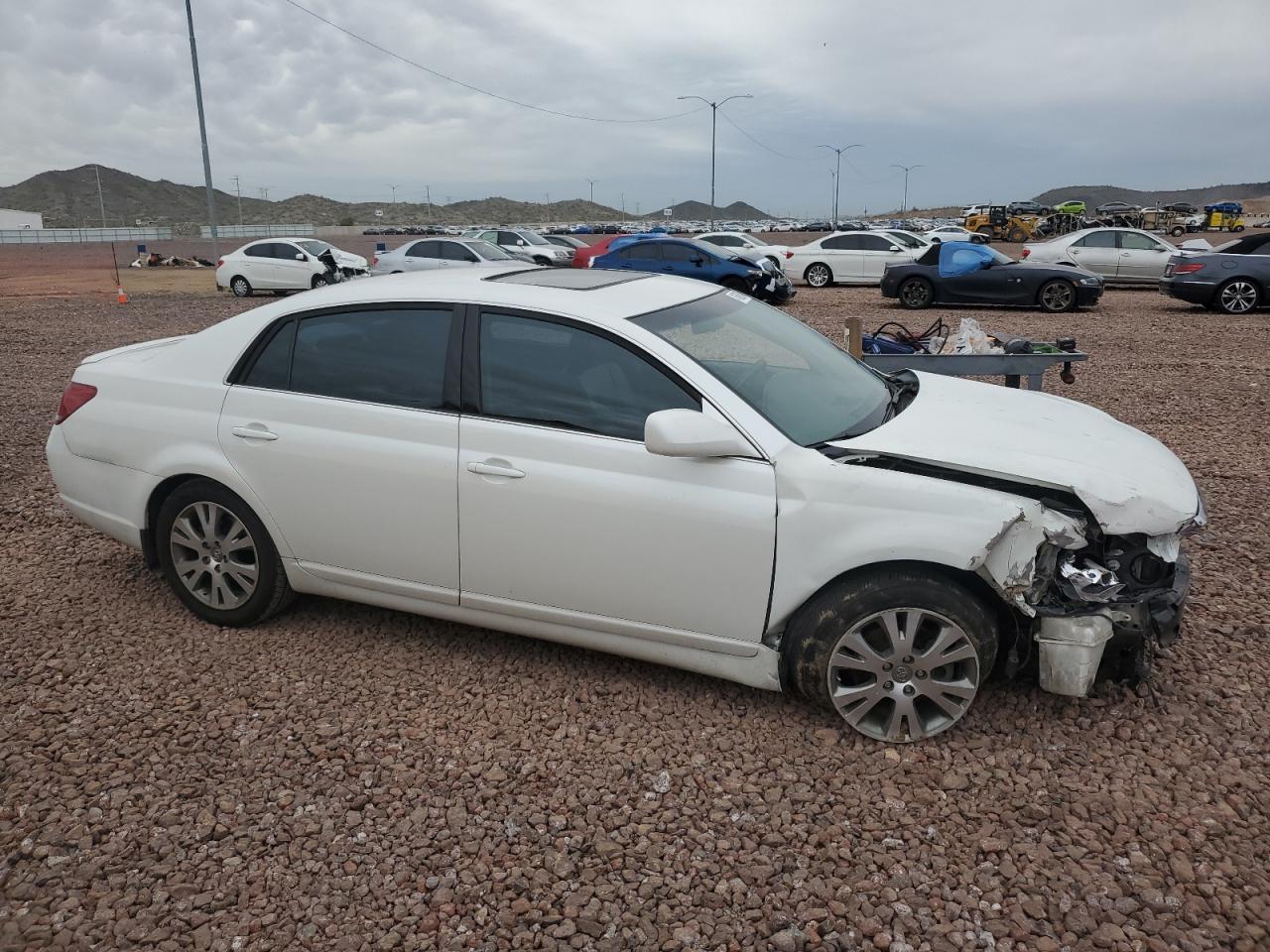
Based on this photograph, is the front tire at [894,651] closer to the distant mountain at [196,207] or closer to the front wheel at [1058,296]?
the front wheel at [1058,296]

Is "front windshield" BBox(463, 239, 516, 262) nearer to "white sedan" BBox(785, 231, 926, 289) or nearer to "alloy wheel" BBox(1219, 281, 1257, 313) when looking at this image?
"white sedan" BBox(785, 231, 926, 289)

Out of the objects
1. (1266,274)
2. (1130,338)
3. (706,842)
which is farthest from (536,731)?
(1266,274)

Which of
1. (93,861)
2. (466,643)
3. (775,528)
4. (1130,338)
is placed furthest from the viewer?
(1130,338)

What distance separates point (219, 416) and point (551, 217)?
15242 cm

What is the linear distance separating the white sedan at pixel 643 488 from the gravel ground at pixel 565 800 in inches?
10.6

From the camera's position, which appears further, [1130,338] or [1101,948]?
[1130,338]

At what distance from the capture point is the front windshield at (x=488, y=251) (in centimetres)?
2241

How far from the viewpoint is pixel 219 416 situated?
4.21 meters

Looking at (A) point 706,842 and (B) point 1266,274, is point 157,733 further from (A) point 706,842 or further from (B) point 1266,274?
(B) point 1266,274

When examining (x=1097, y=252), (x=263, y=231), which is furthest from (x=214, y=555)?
(x=263, y=231)

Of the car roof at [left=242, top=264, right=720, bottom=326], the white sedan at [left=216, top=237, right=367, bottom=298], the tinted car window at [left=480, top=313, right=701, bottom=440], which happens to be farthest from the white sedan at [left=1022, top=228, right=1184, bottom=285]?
the tinted car window at [left=480, top=313, right=701, bottom=440]

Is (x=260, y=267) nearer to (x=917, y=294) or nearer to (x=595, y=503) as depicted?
(x=917, y=294)

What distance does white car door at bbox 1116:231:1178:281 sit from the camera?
66.8 ft

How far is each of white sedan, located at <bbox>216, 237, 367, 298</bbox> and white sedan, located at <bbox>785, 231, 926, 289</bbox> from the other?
35.5 feet
